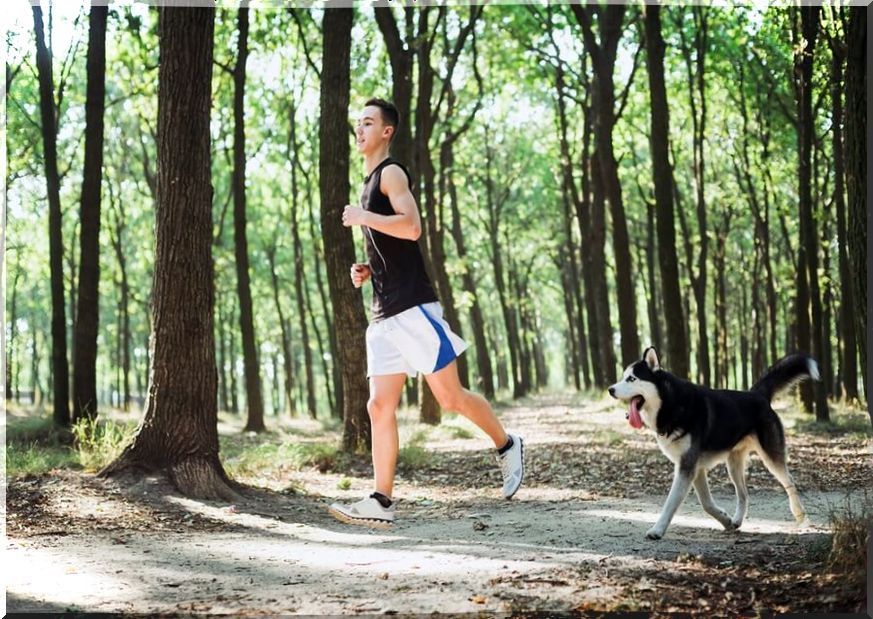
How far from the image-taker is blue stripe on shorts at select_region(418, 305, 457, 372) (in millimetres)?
6414

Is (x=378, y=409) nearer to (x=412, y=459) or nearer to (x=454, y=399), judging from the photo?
(x=454, y=399)

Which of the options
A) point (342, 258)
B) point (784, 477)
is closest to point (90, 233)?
point (342, 258)

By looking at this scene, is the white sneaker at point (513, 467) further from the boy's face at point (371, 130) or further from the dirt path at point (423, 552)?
the boy's face at point (371, 130)

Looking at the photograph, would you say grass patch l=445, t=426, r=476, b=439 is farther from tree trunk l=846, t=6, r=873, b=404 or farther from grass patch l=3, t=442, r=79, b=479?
tree trunk l=846, t=6, r=873, b=404

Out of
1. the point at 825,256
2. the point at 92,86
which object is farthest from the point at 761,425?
the point at 825,256

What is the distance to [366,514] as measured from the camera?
21.3 ft

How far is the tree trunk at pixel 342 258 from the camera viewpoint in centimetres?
1283

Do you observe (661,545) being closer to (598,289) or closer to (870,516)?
(870,516)

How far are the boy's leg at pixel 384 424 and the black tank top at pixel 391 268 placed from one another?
47cm

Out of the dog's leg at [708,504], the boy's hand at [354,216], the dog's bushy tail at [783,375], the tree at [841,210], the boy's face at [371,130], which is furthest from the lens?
the tree at [841,210]

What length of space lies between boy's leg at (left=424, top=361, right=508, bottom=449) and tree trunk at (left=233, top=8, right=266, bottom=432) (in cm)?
1447

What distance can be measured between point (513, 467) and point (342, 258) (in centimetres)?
635

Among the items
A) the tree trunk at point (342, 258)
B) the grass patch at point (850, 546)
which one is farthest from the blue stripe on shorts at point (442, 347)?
the tree trunk at point (342, 258)

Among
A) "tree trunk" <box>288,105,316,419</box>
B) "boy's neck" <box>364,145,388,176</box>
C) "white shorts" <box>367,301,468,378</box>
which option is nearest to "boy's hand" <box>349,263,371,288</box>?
"white shorts" <box>367,301,468,378</box>
